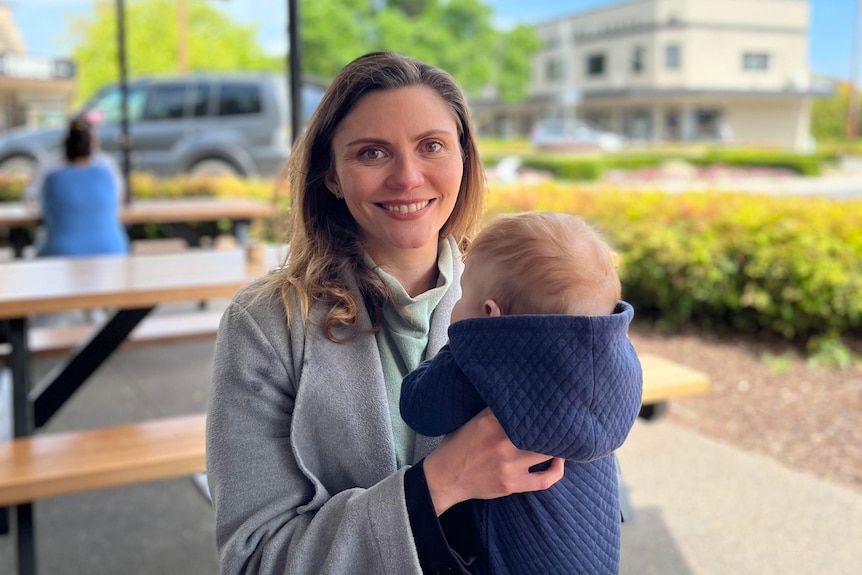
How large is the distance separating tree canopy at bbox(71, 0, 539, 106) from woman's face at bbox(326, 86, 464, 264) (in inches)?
1132

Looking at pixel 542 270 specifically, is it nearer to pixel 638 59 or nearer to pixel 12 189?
pixel 12 189

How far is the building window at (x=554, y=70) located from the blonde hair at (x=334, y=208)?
63.2 m

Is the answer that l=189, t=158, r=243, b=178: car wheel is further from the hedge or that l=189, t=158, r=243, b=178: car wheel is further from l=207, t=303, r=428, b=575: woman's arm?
l=207, t=303, r=428, b=575: woman's arm

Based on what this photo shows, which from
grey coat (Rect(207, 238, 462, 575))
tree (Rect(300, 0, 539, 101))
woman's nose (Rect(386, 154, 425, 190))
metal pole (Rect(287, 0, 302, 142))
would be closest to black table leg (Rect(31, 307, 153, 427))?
metal pole (Rect(287, 0, 302, 142))

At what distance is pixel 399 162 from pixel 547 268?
310 mm

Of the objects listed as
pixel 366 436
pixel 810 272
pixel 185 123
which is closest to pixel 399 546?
pixel 366 436

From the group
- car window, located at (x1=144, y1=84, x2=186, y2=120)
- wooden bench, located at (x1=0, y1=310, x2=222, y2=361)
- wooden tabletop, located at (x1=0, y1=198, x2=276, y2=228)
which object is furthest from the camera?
car window, located at (x1=144, y1=84, x2=186, y2=120)

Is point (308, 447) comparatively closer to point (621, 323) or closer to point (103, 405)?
point (621, 323)

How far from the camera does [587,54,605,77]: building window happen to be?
59.2 meters

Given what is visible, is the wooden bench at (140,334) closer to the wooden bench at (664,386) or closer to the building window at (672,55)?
the wooden bench at (664,386)

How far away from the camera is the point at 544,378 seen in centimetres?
114

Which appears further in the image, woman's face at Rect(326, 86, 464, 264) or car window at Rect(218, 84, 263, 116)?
car window at Rect(218, 84, 263, 116)

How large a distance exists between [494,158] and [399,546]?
2896 cm

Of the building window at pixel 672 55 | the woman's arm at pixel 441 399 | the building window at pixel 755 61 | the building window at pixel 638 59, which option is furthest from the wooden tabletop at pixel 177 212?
the building window at pixel 755 61
